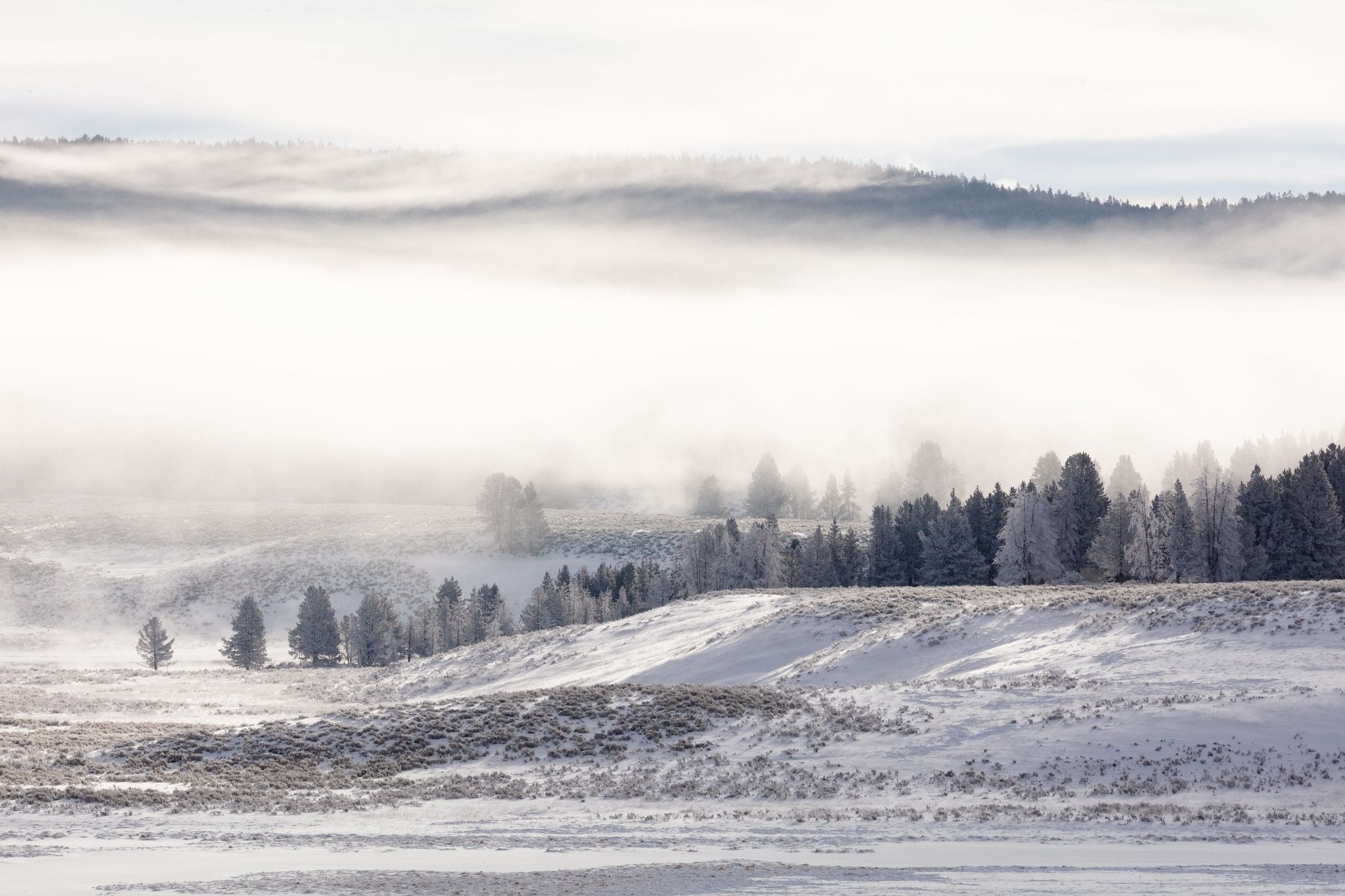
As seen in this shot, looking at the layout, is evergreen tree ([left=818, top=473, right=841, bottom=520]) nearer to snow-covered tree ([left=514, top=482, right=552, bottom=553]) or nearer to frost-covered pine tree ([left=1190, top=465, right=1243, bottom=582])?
snow-covered tree ([left=514, top=482, right=552, bottom=553])

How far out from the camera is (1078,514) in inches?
3285

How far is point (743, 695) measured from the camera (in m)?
36.0

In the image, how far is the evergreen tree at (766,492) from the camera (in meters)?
191

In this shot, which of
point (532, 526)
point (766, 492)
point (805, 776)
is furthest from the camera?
point (766, 492)

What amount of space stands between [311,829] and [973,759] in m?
17.1

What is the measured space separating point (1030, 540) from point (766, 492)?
118 m

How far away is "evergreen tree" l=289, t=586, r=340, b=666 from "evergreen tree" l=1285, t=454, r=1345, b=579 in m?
85.4

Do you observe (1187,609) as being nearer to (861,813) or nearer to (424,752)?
(861,813)

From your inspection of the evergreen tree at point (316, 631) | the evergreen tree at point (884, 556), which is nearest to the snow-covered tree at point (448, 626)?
the evergreen tree at point (316, 631)

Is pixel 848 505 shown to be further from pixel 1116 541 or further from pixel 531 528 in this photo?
pixel 1116 541

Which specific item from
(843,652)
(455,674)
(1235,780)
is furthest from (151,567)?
(1235,780)

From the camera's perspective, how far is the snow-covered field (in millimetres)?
17438

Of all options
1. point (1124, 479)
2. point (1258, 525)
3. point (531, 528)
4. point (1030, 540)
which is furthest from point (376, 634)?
point (1124, 479)

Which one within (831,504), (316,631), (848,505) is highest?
(831,504)
